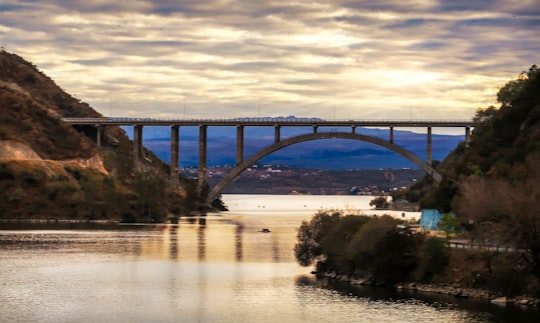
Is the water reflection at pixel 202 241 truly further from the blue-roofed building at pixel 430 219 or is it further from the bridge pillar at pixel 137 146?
the bridge pillar at pixel 137 146

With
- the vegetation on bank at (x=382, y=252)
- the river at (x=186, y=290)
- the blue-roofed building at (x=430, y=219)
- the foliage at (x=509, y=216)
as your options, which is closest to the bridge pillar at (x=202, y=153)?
the river at (x=186, y=290)

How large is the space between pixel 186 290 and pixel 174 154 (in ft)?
332

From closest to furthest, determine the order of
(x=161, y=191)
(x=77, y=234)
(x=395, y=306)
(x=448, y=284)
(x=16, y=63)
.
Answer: (x=395, y=306)
(x=448, y=284)
(x=77, y=234)
(x=161, y=191)
(x=16, y=63)

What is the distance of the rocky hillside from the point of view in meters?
126

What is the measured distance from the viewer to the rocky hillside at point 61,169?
415 ft

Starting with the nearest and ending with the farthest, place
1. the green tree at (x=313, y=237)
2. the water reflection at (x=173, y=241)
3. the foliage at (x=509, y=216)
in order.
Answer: the foliage at (x=509, y=216)
the green tree at (x=313, y=237)
the water reflection at (x=173, y=241)

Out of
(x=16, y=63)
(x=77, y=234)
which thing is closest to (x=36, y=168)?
(x=77, y=234)

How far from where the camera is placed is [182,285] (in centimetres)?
5847

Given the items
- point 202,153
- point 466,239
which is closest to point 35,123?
point 202,153

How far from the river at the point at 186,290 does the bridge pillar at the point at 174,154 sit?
65866mm

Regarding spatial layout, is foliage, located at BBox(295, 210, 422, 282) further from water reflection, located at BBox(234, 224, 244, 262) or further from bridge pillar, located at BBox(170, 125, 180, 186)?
bridge pillar, located at BBox(170, 125, 180, 186)

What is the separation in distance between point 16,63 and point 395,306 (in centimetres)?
13845

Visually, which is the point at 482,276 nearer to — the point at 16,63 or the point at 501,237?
the point at 501,237

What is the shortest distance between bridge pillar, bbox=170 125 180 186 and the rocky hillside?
2.43m
